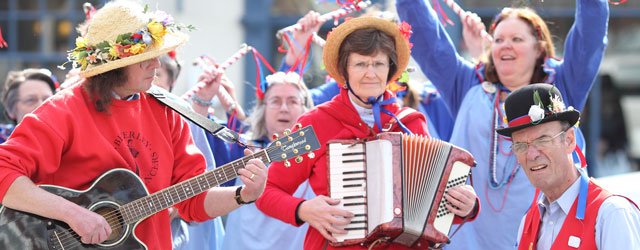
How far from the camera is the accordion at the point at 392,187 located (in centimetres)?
483

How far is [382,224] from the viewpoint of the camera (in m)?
4.79

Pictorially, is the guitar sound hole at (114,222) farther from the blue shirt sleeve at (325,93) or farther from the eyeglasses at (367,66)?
the blue shirt sleeve at (325,93)

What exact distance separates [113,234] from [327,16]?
2754 millimetres

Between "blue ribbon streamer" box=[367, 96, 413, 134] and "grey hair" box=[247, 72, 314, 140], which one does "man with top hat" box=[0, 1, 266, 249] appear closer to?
"blue ribbon streamer" box=[367, 96, 413, 134]

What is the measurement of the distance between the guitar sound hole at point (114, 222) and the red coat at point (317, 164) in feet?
2.13

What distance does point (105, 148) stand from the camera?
475cm

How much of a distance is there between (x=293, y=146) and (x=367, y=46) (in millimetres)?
663

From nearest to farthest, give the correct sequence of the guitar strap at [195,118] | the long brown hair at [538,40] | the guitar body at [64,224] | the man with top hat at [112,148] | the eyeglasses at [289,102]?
the man with top hat at [112,148] → the guitar body at [64,224] → the guitar strap at [195,118] → the long brown hair at [538,40] → the eyeglasses at [289,102]

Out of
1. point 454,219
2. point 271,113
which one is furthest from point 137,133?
point 271,113

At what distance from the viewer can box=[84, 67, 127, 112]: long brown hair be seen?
480 centimetres

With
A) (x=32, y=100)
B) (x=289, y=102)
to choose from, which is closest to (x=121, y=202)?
(x=289, y=102)

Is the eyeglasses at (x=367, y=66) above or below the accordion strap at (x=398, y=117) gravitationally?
above

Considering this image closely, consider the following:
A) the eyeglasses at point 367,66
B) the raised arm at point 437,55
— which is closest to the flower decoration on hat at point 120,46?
the eyeglasses at point 367,66

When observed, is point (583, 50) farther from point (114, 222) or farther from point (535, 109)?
point (114, 222)
